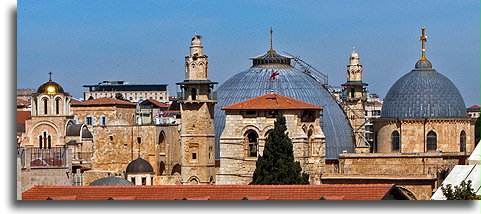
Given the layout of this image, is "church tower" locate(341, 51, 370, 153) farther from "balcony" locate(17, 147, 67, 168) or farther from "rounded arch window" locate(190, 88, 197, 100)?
"balcony" locate(17, 147, 67, 168)

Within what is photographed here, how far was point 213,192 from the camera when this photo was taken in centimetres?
2269

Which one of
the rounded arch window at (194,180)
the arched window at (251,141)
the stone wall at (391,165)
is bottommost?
the rounded arch window at (194,180)

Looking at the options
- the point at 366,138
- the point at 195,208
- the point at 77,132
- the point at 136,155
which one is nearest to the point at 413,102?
the point at 366,138

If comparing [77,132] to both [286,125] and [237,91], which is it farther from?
[286,125]

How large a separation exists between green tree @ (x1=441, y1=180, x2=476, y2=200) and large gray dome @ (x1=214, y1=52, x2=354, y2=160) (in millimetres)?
24817

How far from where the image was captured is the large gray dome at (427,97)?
42438 mm

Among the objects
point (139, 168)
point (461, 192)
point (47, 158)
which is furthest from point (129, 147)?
point (461, 192)

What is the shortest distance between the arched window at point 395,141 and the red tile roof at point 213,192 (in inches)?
760

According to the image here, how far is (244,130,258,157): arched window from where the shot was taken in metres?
36.8

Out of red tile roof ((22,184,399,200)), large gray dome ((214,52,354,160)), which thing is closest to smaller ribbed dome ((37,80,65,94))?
large gray dome ((214,52,354,160))

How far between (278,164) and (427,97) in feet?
36.5

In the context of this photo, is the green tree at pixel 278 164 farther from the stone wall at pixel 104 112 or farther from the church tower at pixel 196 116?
the stone wall at pixel 104 112

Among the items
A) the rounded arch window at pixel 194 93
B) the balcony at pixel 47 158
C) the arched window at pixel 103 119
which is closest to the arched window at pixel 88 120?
the arched window at pixel 103 119

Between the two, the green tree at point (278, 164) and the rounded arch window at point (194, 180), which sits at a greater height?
the green tree at point (278, 164)
